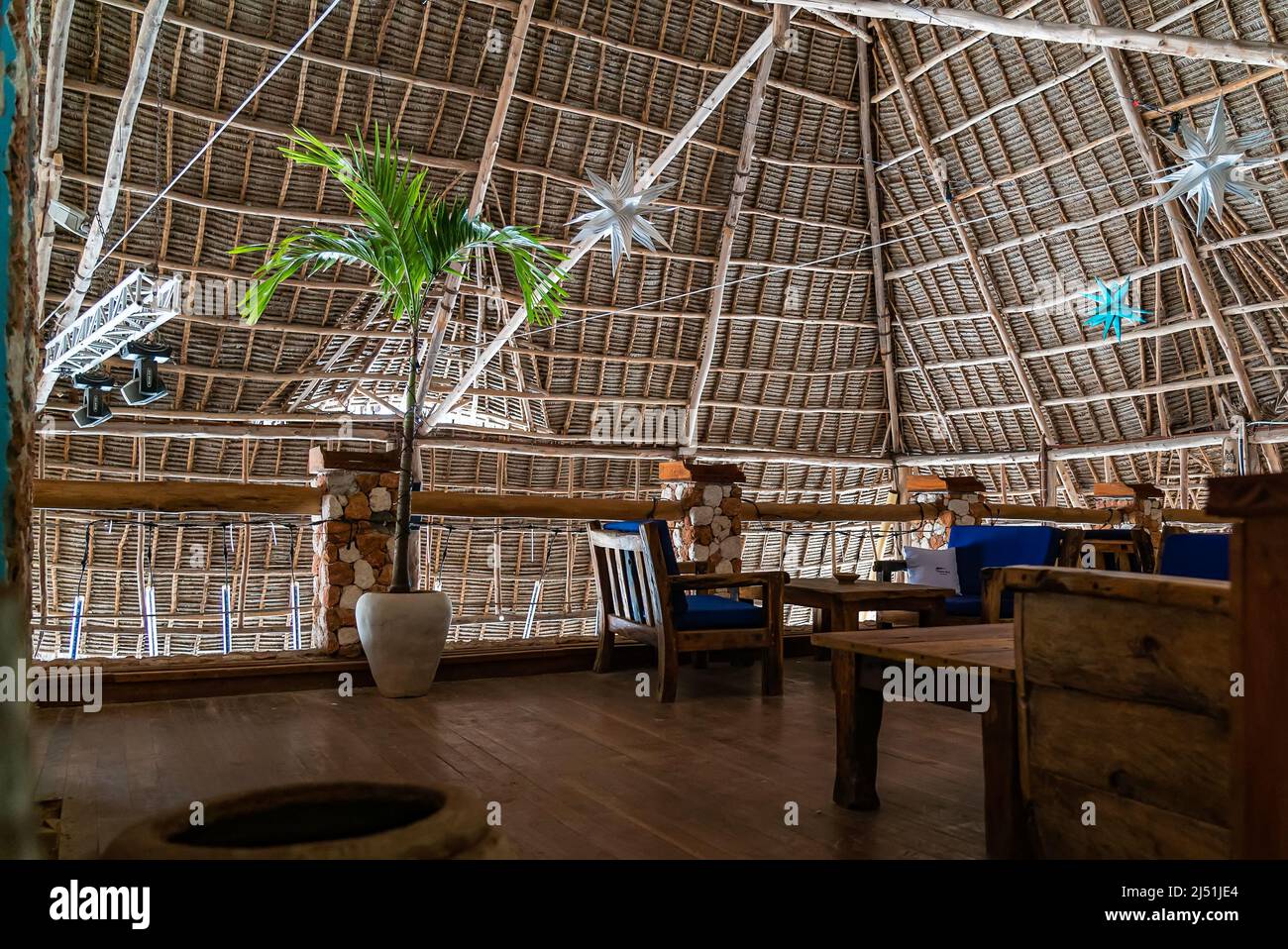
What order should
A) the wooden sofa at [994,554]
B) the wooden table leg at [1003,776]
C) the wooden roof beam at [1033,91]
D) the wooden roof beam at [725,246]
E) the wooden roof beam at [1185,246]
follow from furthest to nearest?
the wooden roof beam at [725,246] < the wooden roof beam at [1185,246] < the wooden roof beam at [1033,91] < the wooden sofa at [994,554] < the wooden table leg at [1003,776]

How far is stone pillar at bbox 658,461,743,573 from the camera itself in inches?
209

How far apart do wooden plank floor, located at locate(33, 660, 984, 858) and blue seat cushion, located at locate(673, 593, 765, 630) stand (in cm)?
30

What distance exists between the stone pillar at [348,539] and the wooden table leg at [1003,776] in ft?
9.60

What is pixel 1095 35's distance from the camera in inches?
197

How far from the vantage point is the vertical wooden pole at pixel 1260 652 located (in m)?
1.10

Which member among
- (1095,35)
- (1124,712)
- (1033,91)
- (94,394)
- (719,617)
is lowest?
(719,617)

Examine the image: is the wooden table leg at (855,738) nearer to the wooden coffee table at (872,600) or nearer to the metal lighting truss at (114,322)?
the wooden coffee table at (872,600)

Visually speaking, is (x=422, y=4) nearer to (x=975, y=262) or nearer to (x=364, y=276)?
(x=364, y=276)

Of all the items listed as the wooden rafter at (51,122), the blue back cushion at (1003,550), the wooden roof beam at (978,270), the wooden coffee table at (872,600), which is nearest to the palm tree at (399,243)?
the wooden coffee table at (872,600)

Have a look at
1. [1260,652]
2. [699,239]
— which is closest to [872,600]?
[1260,652]

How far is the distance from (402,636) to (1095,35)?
4969 millimetres

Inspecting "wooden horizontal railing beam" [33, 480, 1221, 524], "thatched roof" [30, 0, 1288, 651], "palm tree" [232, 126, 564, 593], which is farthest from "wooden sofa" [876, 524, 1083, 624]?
"thatched roof" [30, 0, 1288, 651]

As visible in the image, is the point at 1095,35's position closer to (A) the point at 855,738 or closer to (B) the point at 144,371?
(A) the point at 855,738
